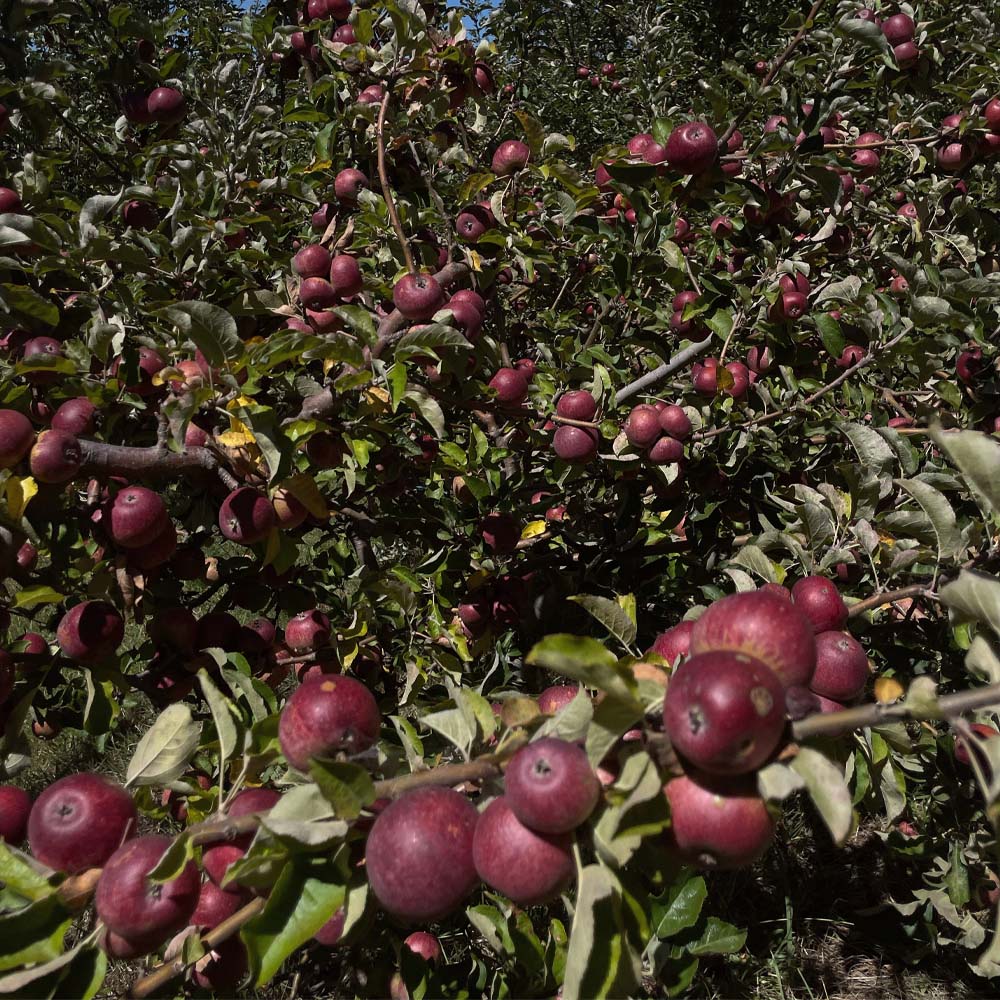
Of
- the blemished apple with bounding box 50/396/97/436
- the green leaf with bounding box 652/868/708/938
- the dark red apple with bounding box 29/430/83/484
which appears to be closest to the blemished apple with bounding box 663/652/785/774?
the green leaf with bounding box 652/868/708/938

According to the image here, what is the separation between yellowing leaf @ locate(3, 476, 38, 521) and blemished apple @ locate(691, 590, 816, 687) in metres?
1.18

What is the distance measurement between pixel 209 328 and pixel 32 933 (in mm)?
916

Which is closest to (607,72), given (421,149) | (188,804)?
(421,149)

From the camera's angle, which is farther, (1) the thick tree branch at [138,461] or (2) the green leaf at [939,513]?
(1) the thick tree branch at [138,461]

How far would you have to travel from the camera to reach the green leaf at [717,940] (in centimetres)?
159

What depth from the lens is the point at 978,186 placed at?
3490mm

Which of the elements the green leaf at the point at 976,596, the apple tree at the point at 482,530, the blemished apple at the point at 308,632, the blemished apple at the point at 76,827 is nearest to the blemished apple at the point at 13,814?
the apple tree at the point at 482,530

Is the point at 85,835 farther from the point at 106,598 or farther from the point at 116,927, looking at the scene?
the point at 106,598

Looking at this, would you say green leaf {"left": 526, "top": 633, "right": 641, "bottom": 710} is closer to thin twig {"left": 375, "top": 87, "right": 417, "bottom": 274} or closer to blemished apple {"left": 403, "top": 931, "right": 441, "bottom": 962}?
blemished apple {"left": 403, "top": 931, "right": 441, "bottom": 962}

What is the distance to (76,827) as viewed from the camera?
1015mm

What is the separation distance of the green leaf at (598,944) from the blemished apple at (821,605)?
59cm

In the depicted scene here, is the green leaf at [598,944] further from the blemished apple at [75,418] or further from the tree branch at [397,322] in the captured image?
the blemished apple at [75,418]

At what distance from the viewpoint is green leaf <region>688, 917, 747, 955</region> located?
1.59 metres

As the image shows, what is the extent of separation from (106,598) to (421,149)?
1991 mm
